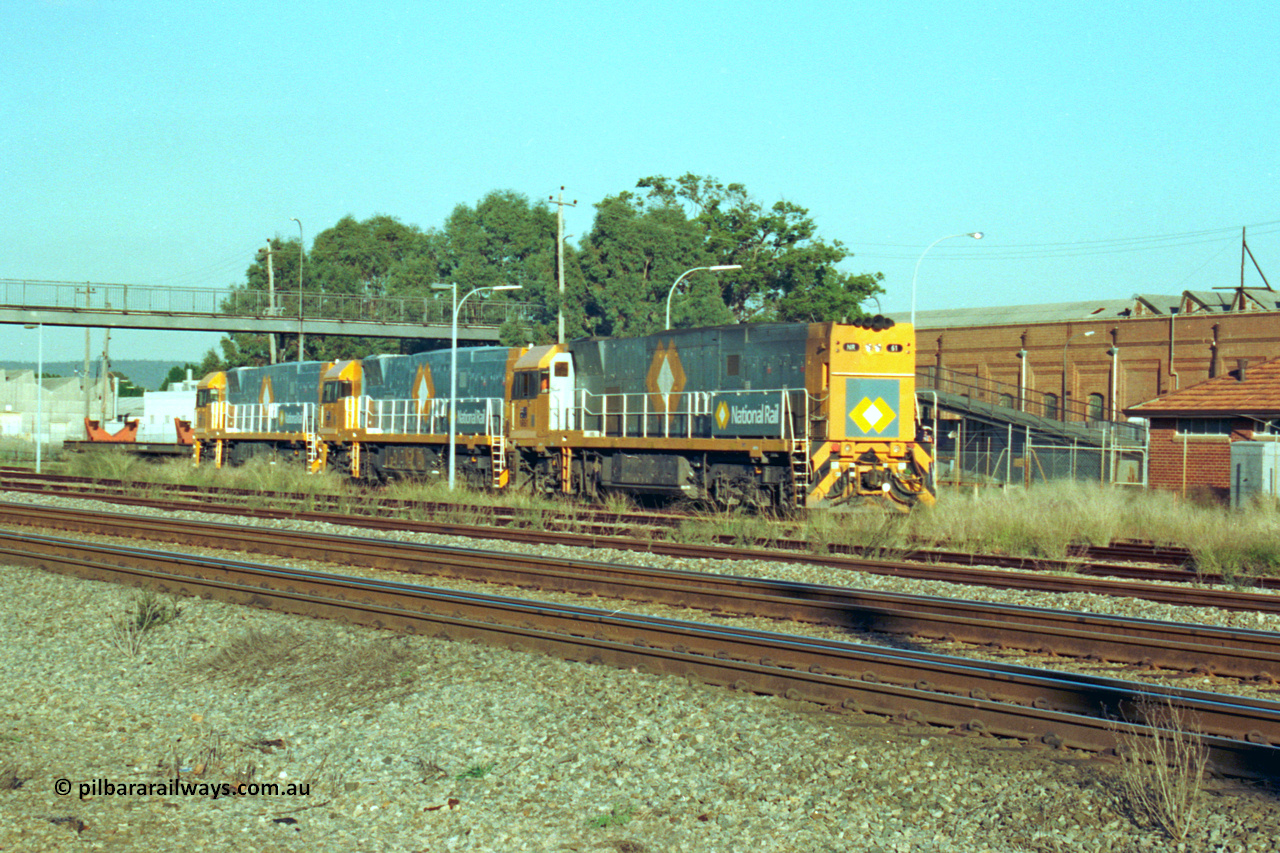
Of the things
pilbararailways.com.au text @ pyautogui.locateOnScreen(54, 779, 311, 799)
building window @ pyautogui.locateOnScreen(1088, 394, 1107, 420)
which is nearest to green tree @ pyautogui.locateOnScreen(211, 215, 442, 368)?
building window @ pyautogui.locateOnScreen(1088, 394, 1107, 420)

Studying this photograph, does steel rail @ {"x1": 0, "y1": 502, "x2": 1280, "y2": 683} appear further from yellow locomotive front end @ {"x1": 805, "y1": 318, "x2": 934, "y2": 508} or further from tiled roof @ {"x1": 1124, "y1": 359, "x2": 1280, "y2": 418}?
tiled roof @ {"x1": 1124, "y1": 359, "x2": 1280, "y2": 418}

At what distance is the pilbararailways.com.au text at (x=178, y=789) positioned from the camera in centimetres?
624

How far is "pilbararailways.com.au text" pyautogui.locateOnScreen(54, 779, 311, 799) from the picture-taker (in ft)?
20.5

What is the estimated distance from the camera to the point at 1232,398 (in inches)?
1115

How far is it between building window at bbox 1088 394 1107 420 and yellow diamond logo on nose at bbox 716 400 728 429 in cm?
3769

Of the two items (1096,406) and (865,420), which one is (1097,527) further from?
(1096,406)

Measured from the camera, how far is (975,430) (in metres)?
→ 42.0

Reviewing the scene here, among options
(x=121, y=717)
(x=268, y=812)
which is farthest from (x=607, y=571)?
(x=268, y=812)

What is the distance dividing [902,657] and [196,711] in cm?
523

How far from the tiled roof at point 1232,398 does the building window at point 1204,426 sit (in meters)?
0.35

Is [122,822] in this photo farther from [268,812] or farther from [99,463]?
[99,463]

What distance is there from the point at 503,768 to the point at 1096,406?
171 ft

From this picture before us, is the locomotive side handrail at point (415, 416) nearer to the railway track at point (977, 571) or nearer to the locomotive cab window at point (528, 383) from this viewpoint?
the locomotive cab window at point (528, 383)

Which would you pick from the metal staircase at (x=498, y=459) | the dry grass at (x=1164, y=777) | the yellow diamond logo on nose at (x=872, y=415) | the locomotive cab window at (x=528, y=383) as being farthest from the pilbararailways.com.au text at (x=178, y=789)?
the metal staircase at (x=498, y=459)
